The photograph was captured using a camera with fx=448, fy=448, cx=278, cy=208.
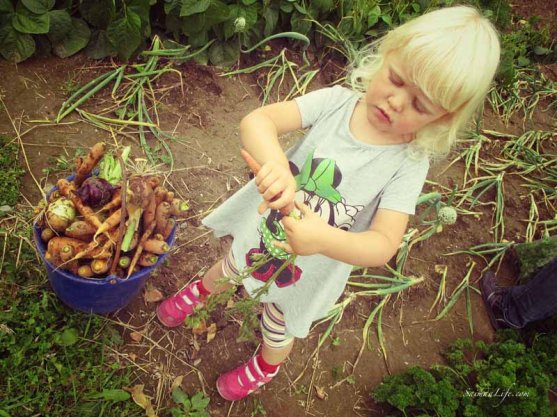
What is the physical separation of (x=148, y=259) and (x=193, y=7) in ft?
4.76

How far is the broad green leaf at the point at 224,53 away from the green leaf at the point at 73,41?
0.66 meters

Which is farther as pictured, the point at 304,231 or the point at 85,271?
the point at 85,271

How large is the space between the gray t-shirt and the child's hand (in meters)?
0.24

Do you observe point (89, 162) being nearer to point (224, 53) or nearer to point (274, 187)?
point (274, 187)

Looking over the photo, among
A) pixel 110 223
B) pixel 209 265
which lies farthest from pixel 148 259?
pixel 209 265

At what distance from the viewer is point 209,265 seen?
1.98 meters

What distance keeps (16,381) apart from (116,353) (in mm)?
319

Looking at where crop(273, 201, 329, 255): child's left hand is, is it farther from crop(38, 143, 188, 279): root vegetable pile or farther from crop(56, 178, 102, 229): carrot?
crop(56, 178, 102, 229): carrot

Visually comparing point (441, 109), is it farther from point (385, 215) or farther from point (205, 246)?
point (205, 246)

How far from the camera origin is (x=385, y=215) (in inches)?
45.5

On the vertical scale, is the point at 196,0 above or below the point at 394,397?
above

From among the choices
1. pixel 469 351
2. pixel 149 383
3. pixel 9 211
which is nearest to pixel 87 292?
pixel 149 383

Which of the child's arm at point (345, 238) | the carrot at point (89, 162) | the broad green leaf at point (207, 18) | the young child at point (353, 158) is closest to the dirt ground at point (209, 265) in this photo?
the broad green leaf at point (207, 18)

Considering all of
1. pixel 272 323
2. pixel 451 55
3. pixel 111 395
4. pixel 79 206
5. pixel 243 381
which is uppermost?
pixel 451 55
